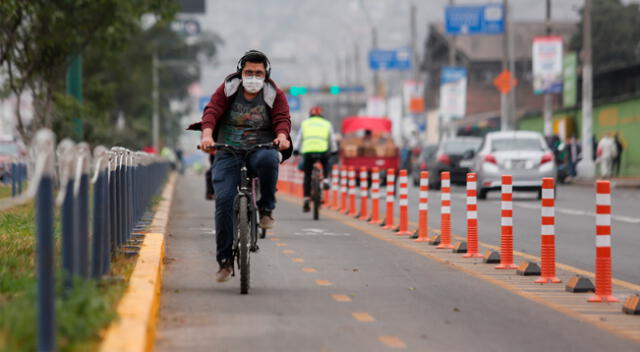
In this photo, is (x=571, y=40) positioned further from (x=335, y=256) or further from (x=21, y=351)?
(x=21, y=351)

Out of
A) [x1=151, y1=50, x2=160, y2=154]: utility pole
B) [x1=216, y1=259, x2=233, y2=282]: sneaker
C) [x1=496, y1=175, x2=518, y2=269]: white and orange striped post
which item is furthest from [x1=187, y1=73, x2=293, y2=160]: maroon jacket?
[x1=151, y1=50, x2=160, y2=154]: utility pole

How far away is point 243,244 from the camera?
34.4 feet

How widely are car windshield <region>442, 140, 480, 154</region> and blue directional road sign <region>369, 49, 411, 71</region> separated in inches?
1622

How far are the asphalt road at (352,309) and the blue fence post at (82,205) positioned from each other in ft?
2.10

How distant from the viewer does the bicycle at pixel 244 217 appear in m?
10.6

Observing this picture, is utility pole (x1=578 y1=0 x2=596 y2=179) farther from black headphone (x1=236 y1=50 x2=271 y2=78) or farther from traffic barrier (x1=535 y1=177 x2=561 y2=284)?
black headphone (x1=236 y1=50 x2=271 y2=78)

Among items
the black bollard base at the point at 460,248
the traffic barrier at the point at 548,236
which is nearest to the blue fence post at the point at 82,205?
the traffic barrier at the point at 548,236

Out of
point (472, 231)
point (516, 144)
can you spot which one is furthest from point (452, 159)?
point (472, 231)

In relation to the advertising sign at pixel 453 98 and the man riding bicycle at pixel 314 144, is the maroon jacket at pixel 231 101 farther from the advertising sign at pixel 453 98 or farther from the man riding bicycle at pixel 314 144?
the advertising sign at pixel 453 98

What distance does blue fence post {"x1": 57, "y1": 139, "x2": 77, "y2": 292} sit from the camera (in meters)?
7.47

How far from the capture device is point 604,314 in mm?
9789

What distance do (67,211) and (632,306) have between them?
4.25 metres

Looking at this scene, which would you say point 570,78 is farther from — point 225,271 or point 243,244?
point 243,244

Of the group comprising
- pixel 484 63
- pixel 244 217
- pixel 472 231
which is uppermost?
pixel 484 63
